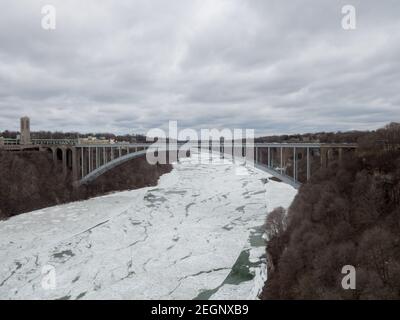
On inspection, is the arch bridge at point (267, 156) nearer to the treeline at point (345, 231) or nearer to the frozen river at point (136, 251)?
the treeline at point (345, 231)

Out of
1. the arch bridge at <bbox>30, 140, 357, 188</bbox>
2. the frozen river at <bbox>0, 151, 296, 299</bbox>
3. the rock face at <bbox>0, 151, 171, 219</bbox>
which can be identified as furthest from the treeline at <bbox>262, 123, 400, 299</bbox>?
the rock face at <bbox>0, 151, 171, 219</bbox>

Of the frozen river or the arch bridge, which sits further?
the arch bridge

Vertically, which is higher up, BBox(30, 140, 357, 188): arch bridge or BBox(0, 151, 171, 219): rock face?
BBox(30, 140, 357, 188): arch bridge

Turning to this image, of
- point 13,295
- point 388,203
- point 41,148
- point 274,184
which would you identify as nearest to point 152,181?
point 41,148

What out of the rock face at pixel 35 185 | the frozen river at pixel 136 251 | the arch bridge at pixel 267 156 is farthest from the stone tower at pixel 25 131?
the frozen river at pixel 136 251

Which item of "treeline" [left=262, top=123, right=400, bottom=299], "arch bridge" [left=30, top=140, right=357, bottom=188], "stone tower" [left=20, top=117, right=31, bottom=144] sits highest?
"stone tower" [left=20, top=117, right=31, bottom=144]

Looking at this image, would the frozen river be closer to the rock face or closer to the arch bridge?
the rock face

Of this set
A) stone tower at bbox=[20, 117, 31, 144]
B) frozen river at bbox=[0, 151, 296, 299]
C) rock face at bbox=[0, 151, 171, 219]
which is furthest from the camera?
stone tower at bbox=[20, 117, 31, 144]

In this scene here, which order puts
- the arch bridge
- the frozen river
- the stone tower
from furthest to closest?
1. the stone tower
2. the arch bridge
3. the frozen river
